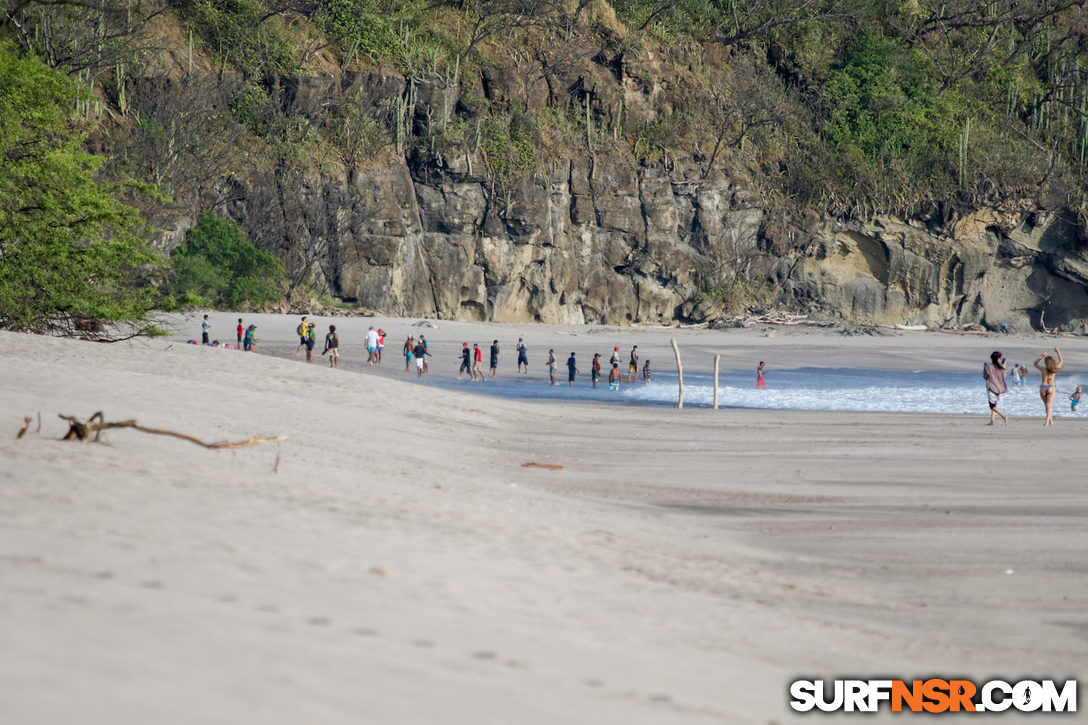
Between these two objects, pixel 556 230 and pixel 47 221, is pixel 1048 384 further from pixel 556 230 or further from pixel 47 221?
pixel 556 230

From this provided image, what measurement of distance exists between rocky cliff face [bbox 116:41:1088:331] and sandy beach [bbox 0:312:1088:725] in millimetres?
32982

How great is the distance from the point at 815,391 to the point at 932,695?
72.9 feet

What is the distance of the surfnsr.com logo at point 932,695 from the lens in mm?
3977

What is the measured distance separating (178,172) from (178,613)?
42096 millimetres

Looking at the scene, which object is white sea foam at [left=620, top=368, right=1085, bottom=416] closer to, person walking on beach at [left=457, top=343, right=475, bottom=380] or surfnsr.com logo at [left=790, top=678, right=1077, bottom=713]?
person walking on beach at [left=457, top=343, right=475, bottom=380]

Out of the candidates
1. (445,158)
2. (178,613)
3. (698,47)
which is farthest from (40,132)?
(698,47)

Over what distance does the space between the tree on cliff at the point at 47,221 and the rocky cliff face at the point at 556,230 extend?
23.4m

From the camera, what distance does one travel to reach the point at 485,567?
5.54 meters

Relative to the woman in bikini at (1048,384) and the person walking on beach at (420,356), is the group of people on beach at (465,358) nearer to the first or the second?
the person walking on beach at (420,356)

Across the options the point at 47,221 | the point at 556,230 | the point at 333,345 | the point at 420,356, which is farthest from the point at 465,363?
the point at 556,230

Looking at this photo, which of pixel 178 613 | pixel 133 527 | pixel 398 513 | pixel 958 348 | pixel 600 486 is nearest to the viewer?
Result: pixel 178 613

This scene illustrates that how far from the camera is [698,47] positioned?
58.0m

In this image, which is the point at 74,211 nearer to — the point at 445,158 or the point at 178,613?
the point at 178,613

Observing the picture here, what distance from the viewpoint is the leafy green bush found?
38531mm
